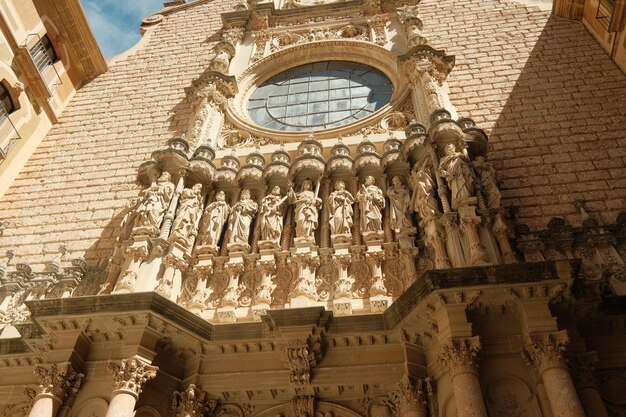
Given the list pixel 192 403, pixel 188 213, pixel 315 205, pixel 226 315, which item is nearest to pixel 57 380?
pixel 192 403

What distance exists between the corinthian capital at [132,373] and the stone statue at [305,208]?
105 inches

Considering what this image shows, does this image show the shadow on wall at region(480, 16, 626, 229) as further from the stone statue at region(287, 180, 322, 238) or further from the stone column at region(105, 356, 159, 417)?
the stone column at region(105, 356, 159, 417)

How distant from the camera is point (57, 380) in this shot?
6.08 metres

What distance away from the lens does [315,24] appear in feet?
46.4

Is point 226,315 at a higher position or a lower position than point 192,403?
higher

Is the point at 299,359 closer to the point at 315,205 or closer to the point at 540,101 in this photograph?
the point at 315,205

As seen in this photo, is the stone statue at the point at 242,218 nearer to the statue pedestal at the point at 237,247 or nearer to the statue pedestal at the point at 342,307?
the statue pedestal at the point at 237,247

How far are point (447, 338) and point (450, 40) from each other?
353 inches

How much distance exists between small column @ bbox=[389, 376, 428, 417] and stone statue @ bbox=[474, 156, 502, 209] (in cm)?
264

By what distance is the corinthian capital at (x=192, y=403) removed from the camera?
6320mm

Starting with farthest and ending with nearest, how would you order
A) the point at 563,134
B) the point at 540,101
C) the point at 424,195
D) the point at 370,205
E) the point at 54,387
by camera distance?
the point at 540,101
the point at 563,134
the point at 370,205
the point at 424,195
the point at 54,387

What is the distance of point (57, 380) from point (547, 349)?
5253 millimetres

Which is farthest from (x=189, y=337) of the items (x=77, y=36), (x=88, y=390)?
(x=77, y=36)

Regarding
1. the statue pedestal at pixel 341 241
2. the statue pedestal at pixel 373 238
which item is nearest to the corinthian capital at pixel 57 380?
the statue pedestal at pixel 341 241
